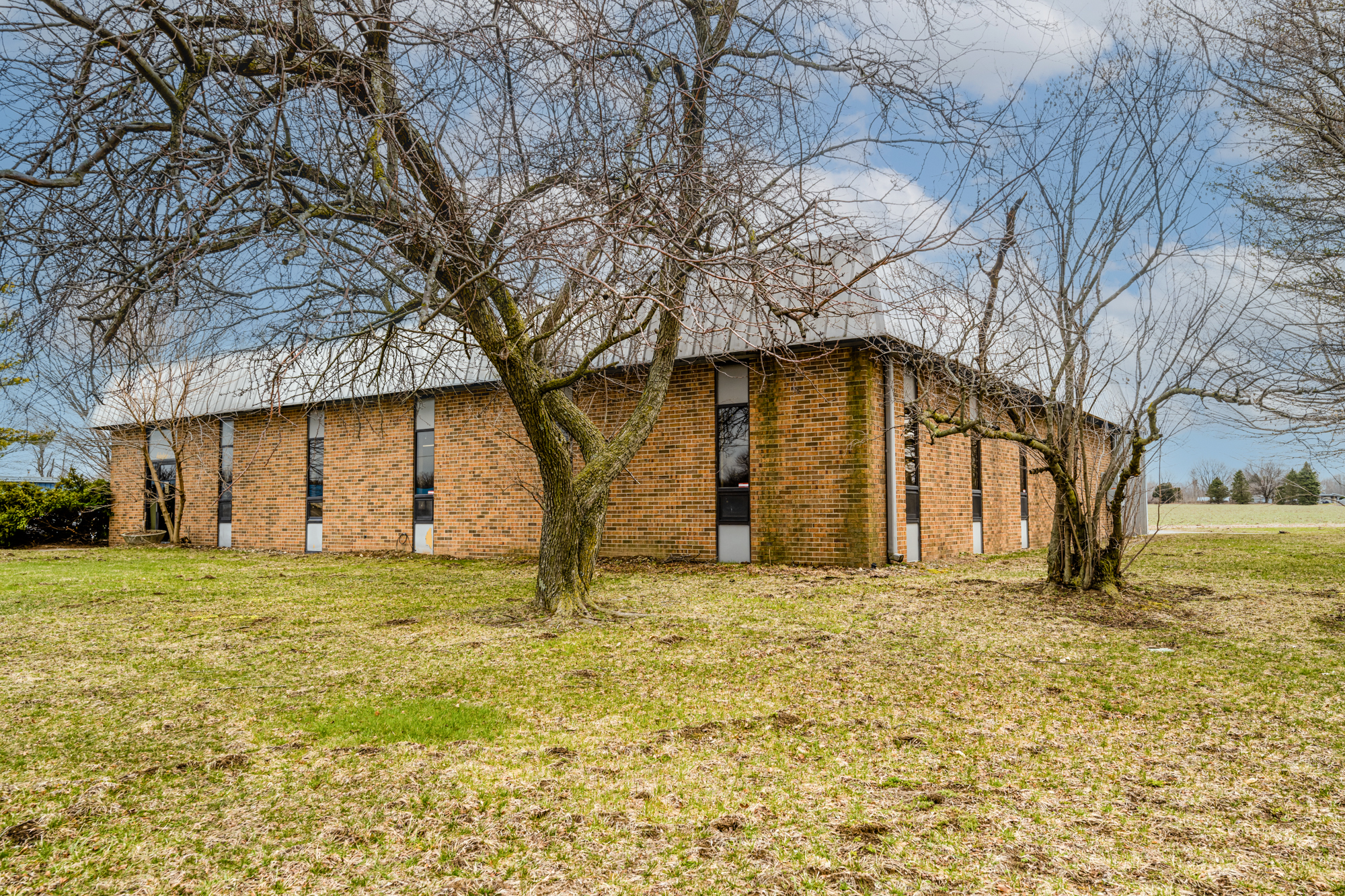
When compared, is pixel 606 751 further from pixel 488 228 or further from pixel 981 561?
pixel 981 561

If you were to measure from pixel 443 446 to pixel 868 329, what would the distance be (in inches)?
354

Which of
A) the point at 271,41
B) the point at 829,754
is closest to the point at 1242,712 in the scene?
the point at 829,754

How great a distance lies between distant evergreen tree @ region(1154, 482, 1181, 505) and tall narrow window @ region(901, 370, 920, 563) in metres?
3.39

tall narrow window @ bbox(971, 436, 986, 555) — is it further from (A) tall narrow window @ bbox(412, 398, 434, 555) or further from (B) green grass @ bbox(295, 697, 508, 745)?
(B) green grass @ bbox(295, 697, 508, 745)

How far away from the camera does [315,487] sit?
60.3 feet

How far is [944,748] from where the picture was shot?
3902 millimetres

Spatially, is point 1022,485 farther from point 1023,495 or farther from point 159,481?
point 159,481

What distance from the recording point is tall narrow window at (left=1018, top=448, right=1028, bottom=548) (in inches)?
705

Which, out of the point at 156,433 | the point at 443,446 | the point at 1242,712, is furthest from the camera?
the point at 156,433

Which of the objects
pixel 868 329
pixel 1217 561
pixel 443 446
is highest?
pixel 868 329

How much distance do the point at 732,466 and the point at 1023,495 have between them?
883 centimetres

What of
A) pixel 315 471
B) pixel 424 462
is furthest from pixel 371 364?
pixel 315 471

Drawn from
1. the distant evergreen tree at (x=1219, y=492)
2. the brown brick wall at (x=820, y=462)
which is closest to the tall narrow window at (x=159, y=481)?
the brown brick wall at (x=820, y=462)

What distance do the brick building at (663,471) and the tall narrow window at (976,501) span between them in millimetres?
58
